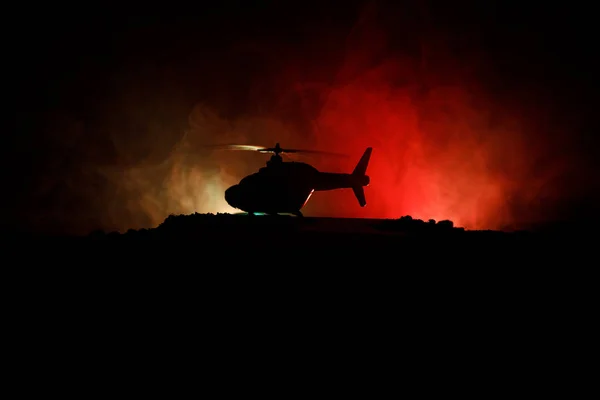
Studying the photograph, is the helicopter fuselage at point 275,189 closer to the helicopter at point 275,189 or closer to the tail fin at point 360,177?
the helicopter at point 275,189

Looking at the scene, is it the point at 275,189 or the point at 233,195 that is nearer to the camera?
the point at 275,189

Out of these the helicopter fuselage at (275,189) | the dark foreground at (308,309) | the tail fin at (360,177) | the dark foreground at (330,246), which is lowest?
the dark foreground at (308,309)

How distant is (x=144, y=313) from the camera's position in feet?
16.1

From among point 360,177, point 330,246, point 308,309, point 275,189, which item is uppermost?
point 360,177

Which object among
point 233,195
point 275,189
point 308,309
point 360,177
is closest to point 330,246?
point 308,309

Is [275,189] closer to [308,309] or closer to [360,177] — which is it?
[360,177]

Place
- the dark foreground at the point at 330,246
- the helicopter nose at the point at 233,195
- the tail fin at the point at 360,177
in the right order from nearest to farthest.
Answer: the dark foreground at the point at 330,246
the helicopter nose at the point at 233,195
the tail fin at the point at 360,177

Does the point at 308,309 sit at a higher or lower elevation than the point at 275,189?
lower

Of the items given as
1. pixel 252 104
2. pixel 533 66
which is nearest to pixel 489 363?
pixel 533 66

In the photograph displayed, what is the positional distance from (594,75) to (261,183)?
1187 centimetres

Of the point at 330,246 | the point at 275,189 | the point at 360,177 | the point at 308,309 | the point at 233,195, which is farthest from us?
the point at 360,177

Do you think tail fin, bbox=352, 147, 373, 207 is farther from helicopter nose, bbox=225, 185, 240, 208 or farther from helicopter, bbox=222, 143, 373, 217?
helicopter nose, bbox=225, 185, 240, 208

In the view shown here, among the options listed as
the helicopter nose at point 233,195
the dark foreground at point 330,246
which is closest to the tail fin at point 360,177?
the helicopter nose at point 233,195

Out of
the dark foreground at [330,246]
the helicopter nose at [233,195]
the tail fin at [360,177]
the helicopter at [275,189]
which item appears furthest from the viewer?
the tail fin at [360,177]
